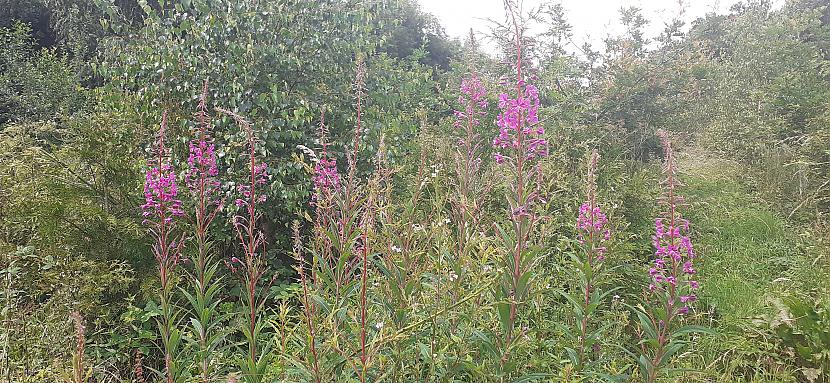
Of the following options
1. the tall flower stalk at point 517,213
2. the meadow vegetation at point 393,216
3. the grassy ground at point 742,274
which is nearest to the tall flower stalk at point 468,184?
the meadow vegetation at point 393,216

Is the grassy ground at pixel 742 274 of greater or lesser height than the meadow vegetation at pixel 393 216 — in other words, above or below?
below

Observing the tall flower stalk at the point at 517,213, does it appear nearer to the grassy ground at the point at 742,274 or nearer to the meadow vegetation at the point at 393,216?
the meadow vegetation at the point at 393,216

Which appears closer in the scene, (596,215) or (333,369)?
(333,369)

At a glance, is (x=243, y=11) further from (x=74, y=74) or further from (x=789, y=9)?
(x=789, y=9)

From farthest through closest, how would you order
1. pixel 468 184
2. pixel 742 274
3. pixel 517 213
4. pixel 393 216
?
pixel 742 274 → pixel 393 216 → pixel 468 184 → pixel 517 213

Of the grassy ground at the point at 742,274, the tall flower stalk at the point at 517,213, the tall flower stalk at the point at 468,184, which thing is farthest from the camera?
the grassy ground at the point at 742,274

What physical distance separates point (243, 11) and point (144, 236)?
7.09ft

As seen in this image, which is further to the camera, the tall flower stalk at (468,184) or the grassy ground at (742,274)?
the grassy ground at (742,274)

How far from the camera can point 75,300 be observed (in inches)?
137

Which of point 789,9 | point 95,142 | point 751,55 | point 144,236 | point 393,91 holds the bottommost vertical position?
point 144,236

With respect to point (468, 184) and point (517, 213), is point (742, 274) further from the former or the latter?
point (517, 213)

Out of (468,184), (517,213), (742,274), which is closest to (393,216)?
(468,184)

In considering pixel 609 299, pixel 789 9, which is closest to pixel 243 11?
pixel 609 299

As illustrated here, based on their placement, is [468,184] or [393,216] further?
[393,216]
